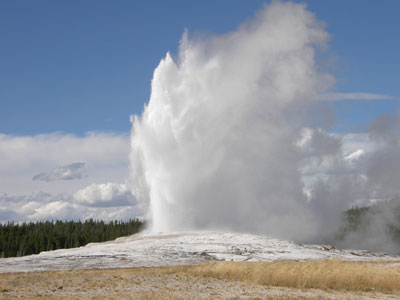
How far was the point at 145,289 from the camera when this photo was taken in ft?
75.2

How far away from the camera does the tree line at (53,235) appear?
105 meters

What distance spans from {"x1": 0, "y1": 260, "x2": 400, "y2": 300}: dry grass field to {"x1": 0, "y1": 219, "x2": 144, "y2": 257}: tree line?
78.6 meters

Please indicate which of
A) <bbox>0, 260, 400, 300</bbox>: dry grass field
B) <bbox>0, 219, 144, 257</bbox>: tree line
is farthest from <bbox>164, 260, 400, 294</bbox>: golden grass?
<bbox>0, 219, 144, 257</bbox>: tree line

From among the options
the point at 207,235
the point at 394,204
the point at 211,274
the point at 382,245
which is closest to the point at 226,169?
the point at 207,235

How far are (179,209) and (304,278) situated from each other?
1691 inches

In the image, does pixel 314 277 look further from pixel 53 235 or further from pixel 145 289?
pixel 53 235

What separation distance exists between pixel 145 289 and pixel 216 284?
13.4ft

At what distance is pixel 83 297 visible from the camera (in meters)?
20.5

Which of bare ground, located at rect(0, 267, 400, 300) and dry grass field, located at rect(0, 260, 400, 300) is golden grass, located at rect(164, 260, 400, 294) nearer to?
dry grass field, located at rect(0, 260, 400, 300)

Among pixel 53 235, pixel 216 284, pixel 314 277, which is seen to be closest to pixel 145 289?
pixel 216 284

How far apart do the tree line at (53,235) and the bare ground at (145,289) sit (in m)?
78.4

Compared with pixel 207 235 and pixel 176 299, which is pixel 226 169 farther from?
pixel 176 299

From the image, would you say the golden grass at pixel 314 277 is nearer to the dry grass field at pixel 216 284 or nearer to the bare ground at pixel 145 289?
the dry grass field at pixel 216 284

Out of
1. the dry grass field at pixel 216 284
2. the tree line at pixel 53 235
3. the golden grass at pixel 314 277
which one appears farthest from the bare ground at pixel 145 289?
the tree line at pixel 53 235
